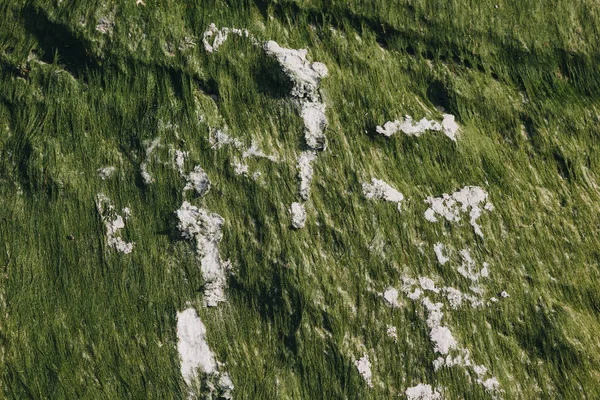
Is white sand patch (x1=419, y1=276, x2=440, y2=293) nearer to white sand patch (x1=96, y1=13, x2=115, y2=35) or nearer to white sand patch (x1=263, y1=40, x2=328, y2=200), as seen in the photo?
white sand patch (x1=263, y1=40, x2=328, y2=200)

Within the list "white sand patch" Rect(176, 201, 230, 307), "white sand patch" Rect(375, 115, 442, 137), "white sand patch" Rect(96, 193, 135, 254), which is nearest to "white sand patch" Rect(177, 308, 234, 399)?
"white sand patch" Rect(176, 201, 230, 307)

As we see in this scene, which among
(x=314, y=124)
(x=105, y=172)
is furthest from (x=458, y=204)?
(x=105, y=172)

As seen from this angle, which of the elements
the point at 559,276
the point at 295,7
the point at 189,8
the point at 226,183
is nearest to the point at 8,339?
the point at 226,183

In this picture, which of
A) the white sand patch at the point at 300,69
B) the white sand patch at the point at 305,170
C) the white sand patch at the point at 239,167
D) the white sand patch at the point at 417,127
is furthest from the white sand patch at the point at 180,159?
the white sand patch at the point at 417,127

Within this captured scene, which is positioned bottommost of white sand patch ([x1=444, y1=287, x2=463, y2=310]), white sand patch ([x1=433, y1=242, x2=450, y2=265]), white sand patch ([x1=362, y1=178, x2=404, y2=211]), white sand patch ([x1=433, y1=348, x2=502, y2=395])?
white sand patch ([x1=433, y1=348, x2=502, y2=395])

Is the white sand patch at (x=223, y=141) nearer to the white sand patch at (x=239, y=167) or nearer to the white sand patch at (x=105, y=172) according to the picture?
the white sand patch at (x=239, y=167)
